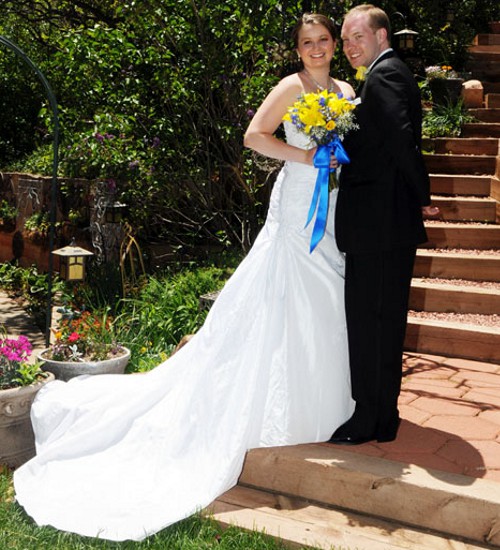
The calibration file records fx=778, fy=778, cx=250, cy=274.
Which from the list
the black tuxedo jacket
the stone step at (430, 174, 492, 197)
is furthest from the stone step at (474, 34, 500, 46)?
the black tuxedo jacket

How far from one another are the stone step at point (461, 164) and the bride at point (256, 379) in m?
4.81

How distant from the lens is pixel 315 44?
13.0ft

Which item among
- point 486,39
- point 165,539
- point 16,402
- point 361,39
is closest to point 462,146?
point 486,39

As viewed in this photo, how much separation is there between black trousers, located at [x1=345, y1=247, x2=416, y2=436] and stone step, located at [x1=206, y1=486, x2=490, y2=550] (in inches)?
22.8

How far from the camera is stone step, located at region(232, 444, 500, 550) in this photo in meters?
3.46

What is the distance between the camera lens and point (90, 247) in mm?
10156

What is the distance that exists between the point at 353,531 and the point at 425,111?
7.51 m

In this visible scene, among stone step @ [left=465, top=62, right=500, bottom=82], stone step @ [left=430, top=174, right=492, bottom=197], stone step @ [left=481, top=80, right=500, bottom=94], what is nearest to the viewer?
stone step @ [left=430, top=174, right=492, bottom=197]

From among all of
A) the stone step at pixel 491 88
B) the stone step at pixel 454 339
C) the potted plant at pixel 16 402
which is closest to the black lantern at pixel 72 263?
the potted plant at pixel 16 402

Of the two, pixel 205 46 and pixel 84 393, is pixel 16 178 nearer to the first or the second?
pixel 205 46

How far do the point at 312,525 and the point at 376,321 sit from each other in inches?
40.0

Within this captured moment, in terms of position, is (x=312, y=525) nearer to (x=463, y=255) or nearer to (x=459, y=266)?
(x=459, y=266)

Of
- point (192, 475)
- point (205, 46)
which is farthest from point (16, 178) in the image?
point (192, 475)

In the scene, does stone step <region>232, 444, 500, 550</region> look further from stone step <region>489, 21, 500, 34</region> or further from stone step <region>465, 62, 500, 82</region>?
stone step <region>489, 21, 500, 34</region>
